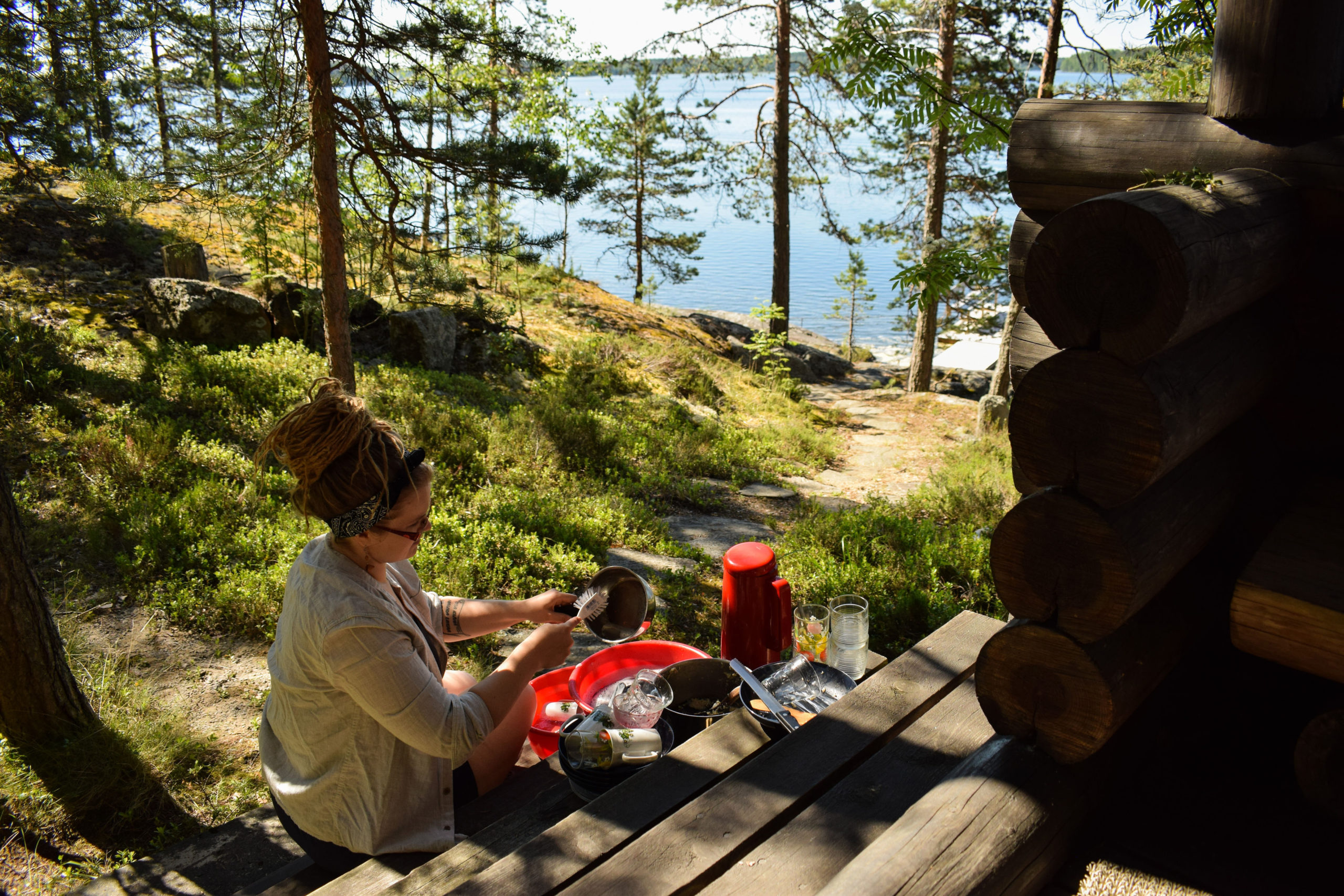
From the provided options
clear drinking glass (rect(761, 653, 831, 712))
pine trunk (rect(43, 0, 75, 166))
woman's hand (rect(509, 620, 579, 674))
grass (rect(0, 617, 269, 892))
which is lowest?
grass (rect(0, 617, 269, 892))

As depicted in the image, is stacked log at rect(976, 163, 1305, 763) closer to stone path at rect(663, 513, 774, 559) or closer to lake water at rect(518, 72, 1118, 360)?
stone path at rect(663, 513, 774, 559)

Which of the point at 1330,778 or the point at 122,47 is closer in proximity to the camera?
the point at 1330,778

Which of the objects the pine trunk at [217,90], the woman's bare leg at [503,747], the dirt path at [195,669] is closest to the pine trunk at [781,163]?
the pine trunk at [217,90]

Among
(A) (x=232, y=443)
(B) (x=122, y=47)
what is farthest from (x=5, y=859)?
(B) (x=122, y=47)

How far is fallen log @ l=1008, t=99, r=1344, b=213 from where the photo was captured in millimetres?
1970

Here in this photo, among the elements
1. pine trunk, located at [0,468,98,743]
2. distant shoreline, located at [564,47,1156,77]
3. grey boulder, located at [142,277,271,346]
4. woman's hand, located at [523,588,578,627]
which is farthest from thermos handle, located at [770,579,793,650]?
distant shoreline, located at [564,47,1156,77]

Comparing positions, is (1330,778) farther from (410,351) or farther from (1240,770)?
(410,351)

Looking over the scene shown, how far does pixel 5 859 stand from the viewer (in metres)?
2.98

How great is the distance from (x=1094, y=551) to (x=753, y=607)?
127 cm

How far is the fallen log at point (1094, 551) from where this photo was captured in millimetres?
1699

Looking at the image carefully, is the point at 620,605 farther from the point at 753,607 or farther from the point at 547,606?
the point at 753,607

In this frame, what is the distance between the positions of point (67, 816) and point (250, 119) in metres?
5.14

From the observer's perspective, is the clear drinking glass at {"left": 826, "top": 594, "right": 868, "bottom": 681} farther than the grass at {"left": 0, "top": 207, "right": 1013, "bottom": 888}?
No

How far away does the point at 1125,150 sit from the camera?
2.21 m
